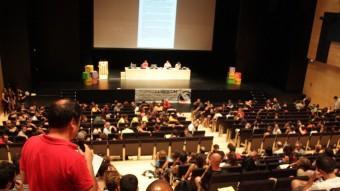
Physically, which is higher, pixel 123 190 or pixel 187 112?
pixel 123 190

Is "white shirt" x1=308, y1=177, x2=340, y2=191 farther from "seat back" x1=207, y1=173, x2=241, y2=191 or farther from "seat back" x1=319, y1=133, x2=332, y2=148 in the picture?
"seat back" x1=319, y1=133, x2=332, y2=148

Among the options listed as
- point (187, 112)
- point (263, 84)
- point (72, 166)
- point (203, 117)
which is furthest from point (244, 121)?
point (72, 166)

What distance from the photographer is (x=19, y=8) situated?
1612cm

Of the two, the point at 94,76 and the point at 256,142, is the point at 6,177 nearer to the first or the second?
the point at 256,142

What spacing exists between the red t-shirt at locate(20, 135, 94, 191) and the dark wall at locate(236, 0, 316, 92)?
63.0ft

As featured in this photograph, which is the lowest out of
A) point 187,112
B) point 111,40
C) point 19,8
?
point 187,112

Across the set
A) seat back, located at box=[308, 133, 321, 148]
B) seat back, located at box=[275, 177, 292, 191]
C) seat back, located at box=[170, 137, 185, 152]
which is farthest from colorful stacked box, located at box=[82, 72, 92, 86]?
seat back, located at box=[275, 177, 292, 191]

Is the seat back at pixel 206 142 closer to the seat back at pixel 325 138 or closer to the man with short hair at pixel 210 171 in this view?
the seat back at pixel 325 138

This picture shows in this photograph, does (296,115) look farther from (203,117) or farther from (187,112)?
(187,112)

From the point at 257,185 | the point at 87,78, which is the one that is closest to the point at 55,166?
the point at 257,185

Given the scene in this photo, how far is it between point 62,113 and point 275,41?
20.6 meters

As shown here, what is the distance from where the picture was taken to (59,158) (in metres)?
2.21

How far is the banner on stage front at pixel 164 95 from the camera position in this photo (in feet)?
59.7

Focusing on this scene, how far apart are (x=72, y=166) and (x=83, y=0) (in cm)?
1856
